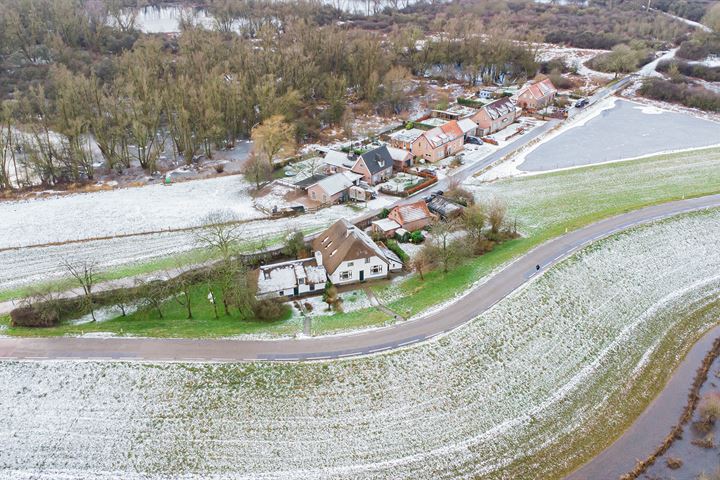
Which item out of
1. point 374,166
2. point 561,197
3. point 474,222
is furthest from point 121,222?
point 561,197

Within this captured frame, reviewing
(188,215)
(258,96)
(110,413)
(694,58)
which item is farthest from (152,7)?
(110,413)

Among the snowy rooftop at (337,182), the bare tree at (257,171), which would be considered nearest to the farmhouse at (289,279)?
the snowy rooftop at (337,182)

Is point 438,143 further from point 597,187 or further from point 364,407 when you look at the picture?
point 364,407

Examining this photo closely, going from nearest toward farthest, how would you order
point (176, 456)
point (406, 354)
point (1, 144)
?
point (176, 456), point (406, 354), point (1, 144)

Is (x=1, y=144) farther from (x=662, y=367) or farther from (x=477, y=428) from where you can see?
(x=662, y=367)

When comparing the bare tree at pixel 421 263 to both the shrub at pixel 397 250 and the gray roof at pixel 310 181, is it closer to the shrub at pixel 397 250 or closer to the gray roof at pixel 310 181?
the shrub at pixel 397 250

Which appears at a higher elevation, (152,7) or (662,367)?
(152,7)

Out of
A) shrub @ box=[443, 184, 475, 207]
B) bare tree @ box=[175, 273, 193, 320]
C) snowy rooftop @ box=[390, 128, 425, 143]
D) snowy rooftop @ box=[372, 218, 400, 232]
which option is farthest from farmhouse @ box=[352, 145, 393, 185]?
bare tree @ box=[175, 273, 193, 320]
